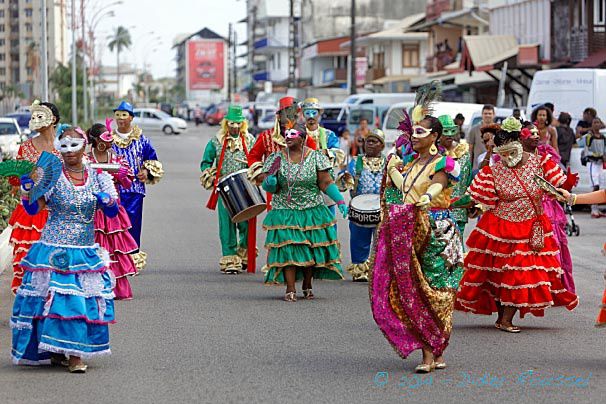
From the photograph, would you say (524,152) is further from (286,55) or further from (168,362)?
(286,55)

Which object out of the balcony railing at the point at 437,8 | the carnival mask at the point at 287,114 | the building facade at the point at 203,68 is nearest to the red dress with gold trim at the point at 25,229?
the carnival mask at the point at 287,114

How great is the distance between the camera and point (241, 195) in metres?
13.6

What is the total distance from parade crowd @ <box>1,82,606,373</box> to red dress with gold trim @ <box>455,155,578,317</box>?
1 cm

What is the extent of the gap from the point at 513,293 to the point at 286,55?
392 ft

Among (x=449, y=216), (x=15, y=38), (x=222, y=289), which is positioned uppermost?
(x=15, y=38)

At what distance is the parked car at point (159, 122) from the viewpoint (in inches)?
2962

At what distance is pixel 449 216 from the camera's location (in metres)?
9.20

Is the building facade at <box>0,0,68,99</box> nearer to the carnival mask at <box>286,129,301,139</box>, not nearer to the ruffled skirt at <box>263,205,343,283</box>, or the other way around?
the ruffled skirt at <box>263,205,343,283</box>

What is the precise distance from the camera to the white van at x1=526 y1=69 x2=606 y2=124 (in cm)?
2470

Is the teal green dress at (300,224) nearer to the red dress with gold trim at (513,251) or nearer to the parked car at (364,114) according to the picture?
the red dress with gold trim at (513,251)

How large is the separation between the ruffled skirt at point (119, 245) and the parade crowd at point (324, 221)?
13mm

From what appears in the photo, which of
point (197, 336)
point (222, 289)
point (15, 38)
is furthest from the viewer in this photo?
point (15, 38)

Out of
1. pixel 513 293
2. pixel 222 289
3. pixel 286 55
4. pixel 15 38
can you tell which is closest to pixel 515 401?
pixel 513 293

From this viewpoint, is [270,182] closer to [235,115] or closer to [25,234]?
[25,234]
